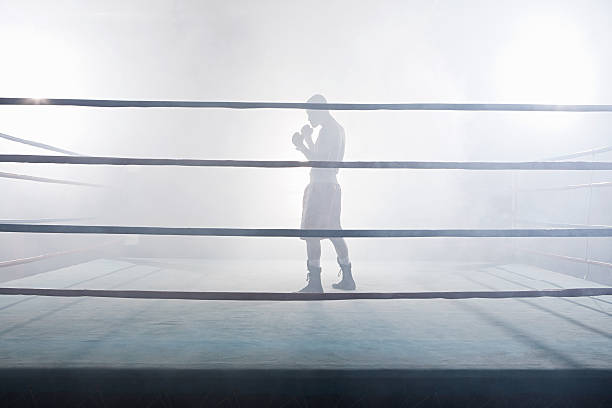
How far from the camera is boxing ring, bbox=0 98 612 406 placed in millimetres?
1316

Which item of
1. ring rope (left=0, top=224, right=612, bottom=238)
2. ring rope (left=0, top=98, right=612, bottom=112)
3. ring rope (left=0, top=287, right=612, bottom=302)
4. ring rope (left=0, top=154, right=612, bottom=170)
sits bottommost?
ring rope (left=0, top=287, right=612, bottom=302)

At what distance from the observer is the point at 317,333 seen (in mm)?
1805

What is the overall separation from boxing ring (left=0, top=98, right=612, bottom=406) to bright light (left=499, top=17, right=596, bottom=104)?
17.7 feet

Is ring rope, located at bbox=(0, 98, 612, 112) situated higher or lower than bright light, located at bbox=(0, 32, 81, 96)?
lower

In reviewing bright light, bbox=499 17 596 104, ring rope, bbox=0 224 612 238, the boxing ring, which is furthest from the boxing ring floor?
bright light, bbox=499 17 596 104

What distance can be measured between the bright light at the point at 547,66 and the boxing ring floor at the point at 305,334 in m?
4.93

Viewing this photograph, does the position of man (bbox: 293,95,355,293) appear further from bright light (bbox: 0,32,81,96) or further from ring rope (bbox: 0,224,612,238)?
bright light (bbox: 0,32,81,96)

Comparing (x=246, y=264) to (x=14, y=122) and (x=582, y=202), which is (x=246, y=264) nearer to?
(x=14, y=122)

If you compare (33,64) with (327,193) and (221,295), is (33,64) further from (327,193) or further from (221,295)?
(221,295)

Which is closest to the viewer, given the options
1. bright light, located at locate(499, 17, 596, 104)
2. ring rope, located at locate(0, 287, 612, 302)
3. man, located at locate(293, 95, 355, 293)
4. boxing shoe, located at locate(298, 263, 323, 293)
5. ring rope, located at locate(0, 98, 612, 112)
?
ring rope, located at locate(0, 287, 612, 302)

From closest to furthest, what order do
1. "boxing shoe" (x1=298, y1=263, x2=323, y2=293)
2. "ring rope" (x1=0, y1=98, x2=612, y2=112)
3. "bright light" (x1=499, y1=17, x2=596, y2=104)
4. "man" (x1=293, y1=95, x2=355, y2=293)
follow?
"ring rope" (x1=0, y1=98, x2=612, y2=112)
"boxing shoe" (x1=298, y1=263, x2=323, y2=293)
"man" (x1=293, y1=95, x2=355, y2=293)
"bright light" (x1=499, y1=17, x2=596, y2=104)

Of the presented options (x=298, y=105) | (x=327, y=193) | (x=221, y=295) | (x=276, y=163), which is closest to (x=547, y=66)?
(x=327, y=193)

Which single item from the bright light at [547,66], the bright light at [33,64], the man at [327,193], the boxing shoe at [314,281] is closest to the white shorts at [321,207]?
the man at [327,193]

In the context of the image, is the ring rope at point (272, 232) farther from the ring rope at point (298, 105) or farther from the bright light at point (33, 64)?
the bright light at point (33, 64)
